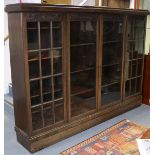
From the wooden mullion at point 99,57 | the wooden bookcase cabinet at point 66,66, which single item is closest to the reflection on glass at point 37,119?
the wooden bookcase cabinet at point 66,66

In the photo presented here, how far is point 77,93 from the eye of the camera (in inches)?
102

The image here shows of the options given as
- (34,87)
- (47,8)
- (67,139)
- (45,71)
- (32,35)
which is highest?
(47,8)

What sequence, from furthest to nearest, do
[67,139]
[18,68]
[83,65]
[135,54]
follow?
[135,54] → [83,65] → [67,139] → [18,68]

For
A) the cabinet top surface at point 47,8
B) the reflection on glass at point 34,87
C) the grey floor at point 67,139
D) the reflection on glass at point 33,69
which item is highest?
the cabinet top surface at point 47,8

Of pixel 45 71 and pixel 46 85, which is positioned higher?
pixel 45 71

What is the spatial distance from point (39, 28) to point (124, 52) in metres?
1.38

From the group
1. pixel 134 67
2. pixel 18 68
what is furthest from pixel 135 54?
pixel 18 68

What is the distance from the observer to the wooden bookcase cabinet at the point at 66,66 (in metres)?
2.06

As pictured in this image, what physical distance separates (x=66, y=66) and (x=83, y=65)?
330 mm

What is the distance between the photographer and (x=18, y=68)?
7.00 feet

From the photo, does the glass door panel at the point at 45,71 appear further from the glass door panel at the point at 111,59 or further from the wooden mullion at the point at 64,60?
the glass door panel at the point at 111,59

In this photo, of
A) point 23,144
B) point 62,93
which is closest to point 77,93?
point 62,93

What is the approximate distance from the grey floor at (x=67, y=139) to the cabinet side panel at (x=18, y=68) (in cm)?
22

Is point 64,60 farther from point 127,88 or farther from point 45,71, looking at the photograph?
point 127,88
